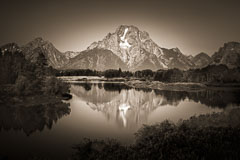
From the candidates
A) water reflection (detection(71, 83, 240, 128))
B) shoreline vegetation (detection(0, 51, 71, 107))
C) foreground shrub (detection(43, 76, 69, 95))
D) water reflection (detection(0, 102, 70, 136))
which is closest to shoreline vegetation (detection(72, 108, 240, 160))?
water reflection (detection(0, 102, 70, 136))

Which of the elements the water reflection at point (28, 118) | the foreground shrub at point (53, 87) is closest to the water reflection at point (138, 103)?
the foreground shrub at point (53, 87)

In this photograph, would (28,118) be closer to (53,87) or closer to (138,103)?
(53,87)

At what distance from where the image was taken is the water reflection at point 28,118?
104 feet

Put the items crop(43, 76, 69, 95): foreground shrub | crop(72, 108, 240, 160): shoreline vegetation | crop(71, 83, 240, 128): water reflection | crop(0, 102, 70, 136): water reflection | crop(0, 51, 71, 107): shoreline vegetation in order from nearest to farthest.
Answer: crop(72, 108, 240, 160): shoreline vegetation < crop(0, 102, 70, 136): water reflection < crop(71, 83, 240, 128): water reflection < crop(0, 51, 71, 107): shoreline vegetation < crop(43, 76, 69, 95): foreground shrub

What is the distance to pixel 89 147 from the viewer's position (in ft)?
68.6

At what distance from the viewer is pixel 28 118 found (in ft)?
122

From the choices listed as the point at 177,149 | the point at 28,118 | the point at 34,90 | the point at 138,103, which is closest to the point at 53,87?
the point at 34,90

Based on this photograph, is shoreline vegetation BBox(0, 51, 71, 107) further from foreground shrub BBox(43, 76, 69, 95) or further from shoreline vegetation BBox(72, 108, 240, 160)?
shoreline vegetation BBox(72, 108, 240, 160)

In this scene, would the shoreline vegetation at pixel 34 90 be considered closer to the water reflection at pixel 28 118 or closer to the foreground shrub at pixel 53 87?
the foreground shrub at pixel 53 87

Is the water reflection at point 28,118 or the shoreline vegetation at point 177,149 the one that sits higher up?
the shoreline vegetation at point 177,149

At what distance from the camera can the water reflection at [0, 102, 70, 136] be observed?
31.7 metres

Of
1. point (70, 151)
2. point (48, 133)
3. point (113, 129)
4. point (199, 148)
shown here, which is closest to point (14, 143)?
point (48, 133)

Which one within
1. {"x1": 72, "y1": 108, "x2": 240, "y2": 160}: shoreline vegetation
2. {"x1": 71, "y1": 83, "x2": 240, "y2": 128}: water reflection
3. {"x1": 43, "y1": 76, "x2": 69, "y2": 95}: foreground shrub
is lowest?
{"x1": 71, "y1": 83, "x2": 240, "y2": 128}: water reflection

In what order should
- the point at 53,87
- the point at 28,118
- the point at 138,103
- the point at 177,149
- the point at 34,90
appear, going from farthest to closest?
the point at 138,103 → the point at 53,87 → the point at 34,90 → the point at 28,118 → the point at 177,149
